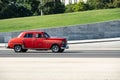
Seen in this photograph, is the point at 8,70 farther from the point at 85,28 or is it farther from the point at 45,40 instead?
the point at 85,28

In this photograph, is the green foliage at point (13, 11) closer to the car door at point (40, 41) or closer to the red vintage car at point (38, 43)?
the red vintage car at point (38, 43)

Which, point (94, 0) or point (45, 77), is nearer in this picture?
point (45, 77)

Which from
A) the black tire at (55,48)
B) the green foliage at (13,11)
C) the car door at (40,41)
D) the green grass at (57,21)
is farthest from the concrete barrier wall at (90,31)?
the green foliage at (13,11)

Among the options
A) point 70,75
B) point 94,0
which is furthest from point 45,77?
point 94,0

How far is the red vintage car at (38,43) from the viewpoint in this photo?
31891 mm

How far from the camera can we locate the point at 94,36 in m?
46.7

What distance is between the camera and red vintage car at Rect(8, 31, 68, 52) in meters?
31.9

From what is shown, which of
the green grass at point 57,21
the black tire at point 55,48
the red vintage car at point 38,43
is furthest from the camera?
the green grass at point 57,21

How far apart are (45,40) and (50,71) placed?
14299 mm

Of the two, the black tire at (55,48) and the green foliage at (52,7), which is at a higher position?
the green foliage at (52,7)

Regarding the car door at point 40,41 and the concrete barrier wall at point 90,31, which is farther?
the concrete barrier wall at point 90,31

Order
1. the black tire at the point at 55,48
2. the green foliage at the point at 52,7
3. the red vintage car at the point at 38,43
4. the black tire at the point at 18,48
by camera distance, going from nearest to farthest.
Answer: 1. the black tire at the point at 55,48
2. the red vintage car at the point at 38,43
3. the black tire at the point at 18,48
4. the green foliage at the point at 52,7

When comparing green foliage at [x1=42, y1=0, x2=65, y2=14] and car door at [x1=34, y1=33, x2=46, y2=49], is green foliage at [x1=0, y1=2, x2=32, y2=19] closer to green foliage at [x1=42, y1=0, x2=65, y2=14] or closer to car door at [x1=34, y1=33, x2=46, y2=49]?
green foliage at [x1=42, y1=0, x2=65, y2=14]

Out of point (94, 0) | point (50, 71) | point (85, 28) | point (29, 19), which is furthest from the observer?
point (94, 0)
